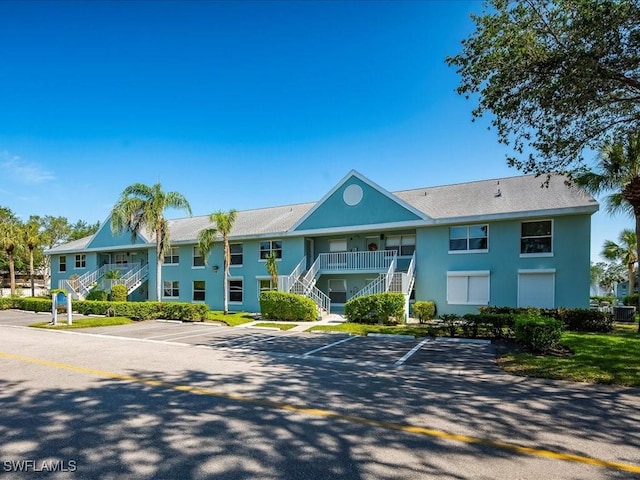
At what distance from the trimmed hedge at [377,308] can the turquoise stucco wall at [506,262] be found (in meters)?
3.55

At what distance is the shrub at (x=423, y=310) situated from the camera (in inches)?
763

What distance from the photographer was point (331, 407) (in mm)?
6051

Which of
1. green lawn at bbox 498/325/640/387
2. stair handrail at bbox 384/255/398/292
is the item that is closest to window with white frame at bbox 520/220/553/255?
stair handrail at bbox 384/255/398/292

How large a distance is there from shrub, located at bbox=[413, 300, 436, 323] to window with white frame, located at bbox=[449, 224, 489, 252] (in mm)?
3322

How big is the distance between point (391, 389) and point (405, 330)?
28.4ft

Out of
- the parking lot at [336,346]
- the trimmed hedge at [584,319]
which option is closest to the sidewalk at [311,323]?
the parking lot at [336,346]

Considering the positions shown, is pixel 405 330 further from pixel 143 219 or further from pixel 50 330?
pixel 143 219

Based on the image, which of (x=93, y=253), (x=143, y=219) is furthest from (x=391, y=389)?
(x=93, y=253)

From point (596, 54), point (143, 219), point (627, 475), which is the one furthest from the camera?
point (143, 219)

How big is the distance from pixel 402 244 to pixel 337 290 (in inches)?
198

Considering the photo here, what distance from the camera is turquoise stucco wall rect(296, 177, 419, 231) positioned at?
22.0 meters

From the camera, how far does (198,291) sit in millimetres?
28562

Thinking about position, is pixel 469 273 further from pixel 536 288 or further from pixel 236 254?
pixel 236 254

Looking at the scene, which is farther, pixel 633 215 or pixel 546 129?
pixel 633 215
